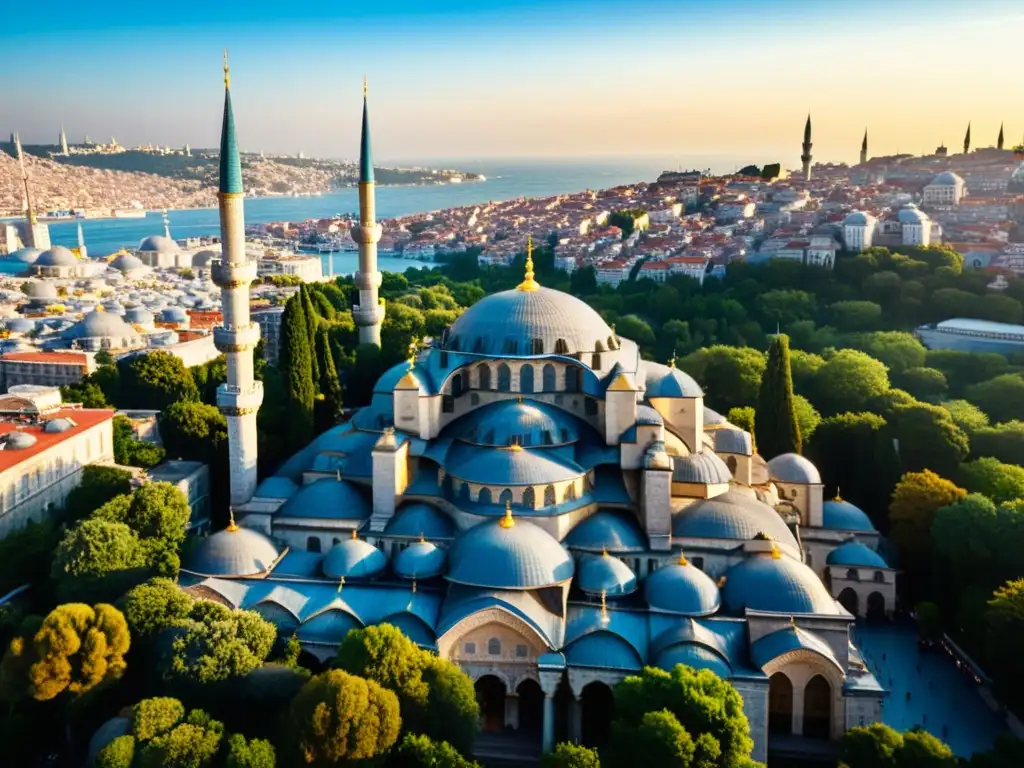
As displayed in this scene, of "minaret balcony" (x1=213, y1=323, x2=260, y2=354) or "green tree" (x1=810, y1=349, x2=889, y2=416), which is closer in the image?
"minaret balcony" (x1=213, y1=323, x2=260, y2=354)

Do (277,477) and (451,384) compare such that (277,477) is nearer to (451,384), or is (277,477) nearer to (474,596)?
(451,384)

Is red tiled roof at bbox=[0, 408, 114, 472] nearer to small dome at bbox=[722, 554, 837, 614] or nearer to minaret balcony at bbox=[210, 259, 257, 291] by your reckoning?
minaret balcony at bbox=[210, 259, 257, 291]

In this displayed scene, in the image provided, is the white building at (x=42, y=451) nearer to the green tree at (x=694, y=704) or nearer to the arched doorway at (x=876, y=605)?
the green tree at (x=694, y=704)

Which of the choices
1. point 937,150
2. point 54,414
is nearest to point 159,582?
point 54,414

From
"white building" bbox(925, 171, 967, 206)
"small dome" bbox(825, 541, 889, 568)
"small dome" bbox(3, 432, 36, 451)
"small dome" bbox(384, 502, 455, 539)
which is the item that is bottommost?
"small dome" bbox(825, 541, 889, 568)

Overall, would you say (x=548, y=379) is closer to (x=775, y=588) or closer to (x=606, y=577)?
(x=606, y=577)

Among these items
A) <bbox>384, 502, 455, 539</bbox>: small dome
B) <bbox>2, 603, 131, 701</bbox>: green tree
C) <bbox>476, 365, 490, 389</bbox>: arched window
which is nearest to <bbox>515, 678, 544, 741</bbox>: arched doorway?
<bbox>384, 502, 455, 539</bbox>: small dome

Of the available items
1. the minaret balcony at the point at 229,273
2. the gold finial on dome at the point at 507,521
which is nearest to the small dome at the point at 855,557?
the gold finial on dome at the point at 507,521
